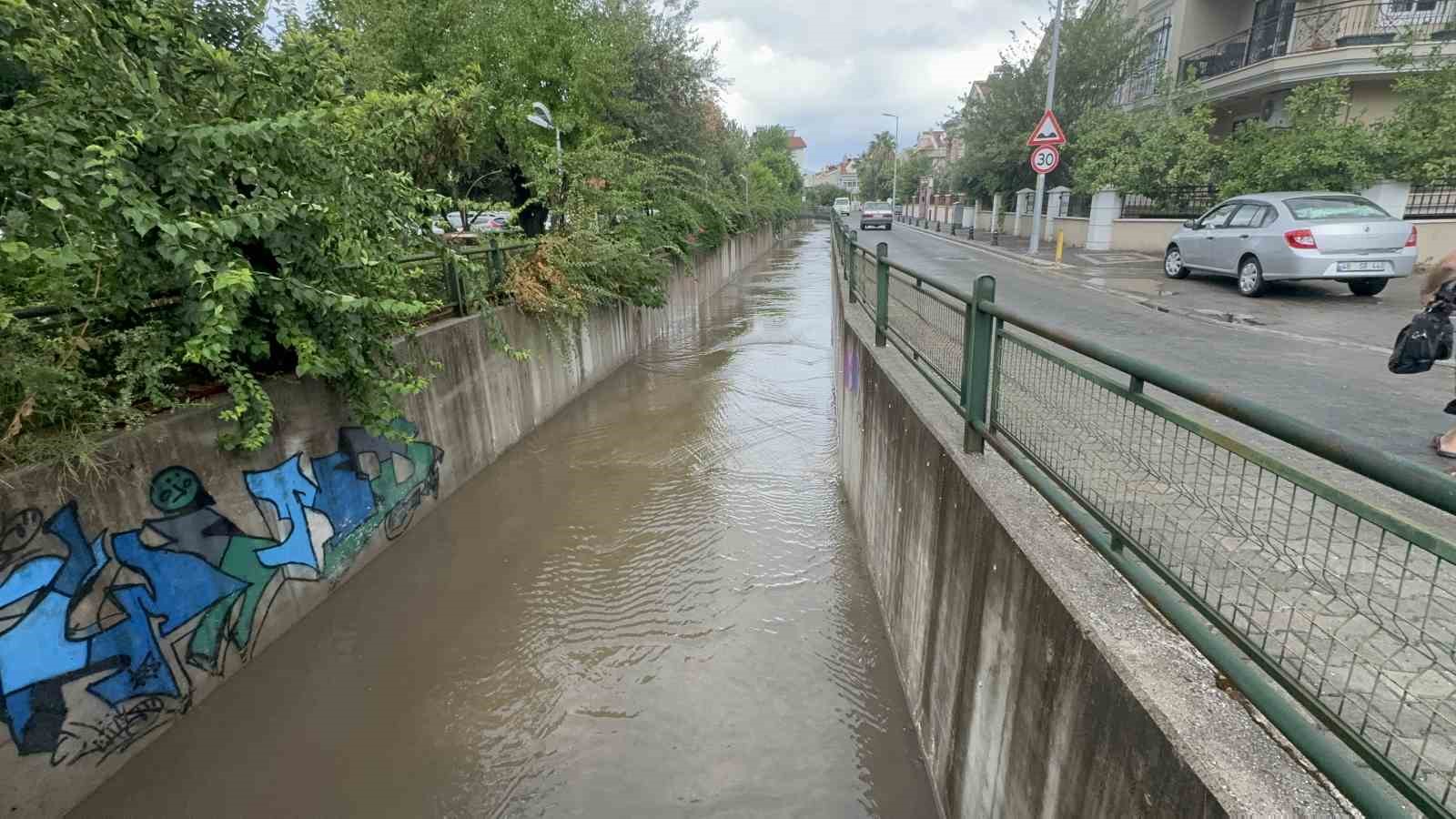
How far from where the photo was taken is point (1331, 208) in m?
9.65

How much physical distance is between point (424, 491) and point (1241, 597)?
5.99 meters

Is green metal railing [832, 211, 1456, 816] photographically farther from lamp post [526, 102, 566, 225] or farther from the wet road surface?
lamp post [526, 102, 566, 225]

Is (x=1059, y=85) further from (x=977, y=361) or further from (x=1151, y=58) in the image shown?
(x=977, y=361)

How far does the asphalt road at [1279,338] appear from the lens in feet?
16.3

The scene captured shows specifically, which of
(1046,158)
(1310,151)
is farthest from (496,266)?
(1310,151)

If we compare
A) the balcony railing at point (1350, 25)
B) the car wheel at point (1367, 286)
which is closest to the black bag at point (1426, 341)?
the car wheel at point (1367, 286)

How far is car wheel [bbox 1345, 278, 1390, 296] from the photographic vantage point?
9.93m

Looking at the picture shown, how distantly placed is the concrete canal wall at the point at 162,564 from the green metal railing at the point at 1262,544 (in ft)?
14.0

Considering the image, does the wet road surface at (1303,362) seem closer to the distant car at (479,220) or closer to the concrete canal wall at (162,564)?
the concrete canal wall at (162,564)

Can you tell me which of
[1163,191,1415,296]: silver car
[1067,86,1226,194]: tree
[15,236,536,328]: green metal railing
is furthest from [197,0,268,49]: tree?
[1067,86,1226,194]: tree

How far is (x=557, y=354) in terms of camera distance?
9.48 metres

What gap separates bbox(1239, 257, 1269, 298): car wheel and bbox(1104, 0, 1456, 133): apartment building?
28.5 ft

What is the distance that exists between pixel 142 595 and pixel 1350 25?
81.4 feet

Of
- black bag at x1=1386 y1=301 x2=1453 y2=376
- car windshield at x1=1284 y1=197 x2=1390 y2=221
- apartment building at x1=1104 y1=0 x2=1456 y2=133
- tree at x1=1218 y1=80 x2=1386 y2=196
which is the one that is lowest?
black bag at x1=1386 y1=301 x2=1453 y2=376
